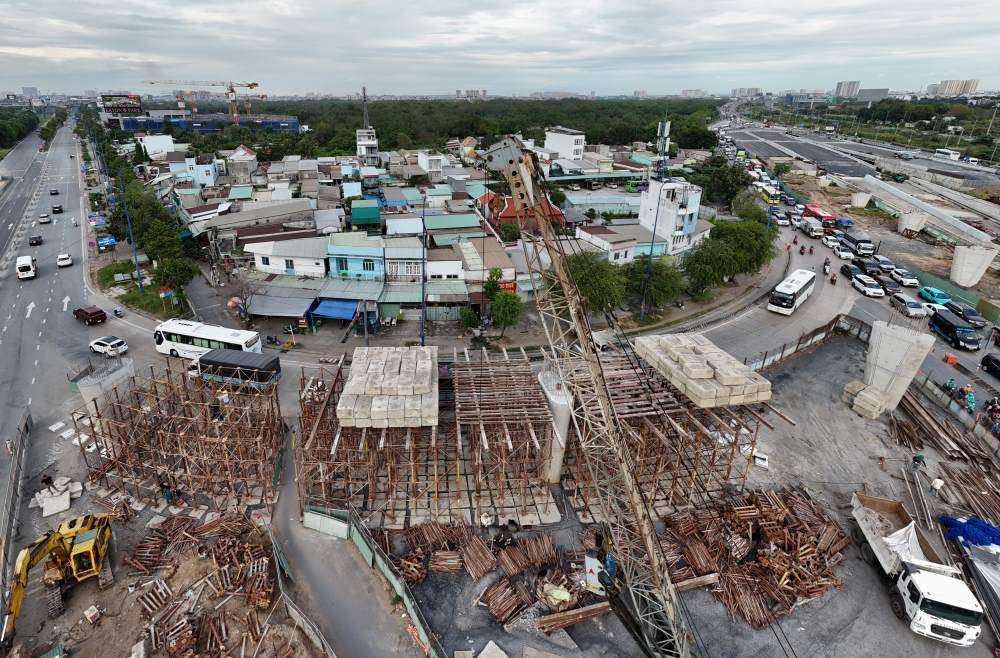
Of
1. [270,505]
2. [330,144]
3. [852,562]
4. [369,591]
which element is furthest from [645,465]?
[330,144]

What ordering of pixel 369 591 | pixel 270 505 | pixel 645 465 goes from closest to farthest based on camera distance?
pixel 369 591, pixel 270 505, pixel 645 465

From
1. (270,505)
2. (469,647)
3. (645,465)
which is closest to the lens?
(469,647)

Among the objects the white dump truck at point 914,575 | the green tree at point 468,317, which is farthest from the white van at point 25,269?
the white dump truck at point 914,575

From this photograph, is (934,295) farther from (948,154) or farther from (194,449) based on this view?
(948,154)

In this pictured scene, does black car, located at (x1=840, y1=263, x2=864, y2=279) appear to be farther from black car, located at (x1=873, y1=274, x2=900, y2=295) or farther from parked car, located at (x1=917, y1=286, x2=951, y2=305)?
parked car, located at (x1=917, y1=286, x2=951, y2=305)

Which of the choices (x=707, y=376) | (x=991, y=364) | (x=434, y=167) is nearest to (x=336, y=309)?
(x=707, y=376)

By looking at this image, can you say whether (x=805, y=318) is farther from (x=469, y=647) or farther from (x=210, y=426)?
(x=210, y=426)
